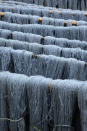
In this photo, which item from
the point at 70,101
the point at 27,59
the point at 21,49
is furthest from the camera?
the point at 21,49

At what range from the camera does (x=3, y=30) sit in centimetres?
225

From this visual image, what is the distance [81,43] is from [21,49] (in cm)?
51

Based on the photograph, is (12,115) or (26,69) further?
(26,69)

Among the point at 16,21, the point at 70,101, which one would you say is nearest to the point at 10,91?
the point at 70,101

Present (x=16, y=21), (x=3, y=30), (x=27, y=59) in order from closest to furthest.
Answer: (x=27, y=59) → (x=3, y=30) → (x=16, y=21)

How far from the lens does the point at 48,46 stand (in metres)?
1.98

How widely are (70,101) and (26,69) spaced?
2.07 feet

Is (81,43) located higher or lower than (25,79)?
higher

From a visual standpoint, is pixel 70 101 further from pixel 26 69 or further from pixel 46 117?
pixel 26 69

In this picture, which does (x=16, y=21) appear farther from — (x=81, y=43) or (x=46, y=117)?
(x=46, y=117)

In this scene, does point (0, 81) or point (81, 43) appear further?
point (81, 43)

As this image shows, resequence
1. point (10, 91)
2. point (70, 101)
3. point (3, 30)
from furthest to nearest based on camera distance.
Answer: point (3, 30) < point (10, 91) < point (70, 101)

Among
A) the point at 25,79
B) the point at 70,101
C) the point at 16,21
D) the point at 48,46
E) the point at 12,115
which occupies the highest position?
the point at 16,21

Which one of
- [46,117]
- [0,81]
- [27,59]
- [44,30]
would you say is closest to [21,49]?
[27,59]
